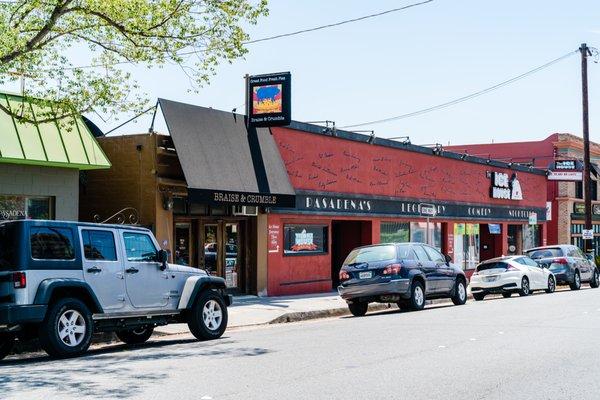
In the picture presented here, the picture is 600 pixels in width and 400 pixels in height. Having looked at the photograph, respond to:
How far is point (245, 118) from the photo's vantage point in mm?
23500

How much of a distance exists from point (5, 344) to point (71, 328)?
116 cm

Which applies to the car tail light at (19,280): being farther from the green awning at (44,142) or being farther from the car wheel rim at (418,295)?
the car wheel rim at (418,295)

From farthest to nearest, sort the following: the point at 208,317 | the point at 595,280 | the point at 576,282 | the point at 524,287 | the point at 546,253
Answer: the point at 595,280, the point at 546,253, the point at 576,282, the point at 524,287, the point at 208,317

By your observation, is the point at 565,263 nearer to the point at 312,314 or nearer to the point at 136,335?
the point at 312,314

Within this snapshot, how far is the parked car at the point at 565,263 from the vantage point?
30.0m

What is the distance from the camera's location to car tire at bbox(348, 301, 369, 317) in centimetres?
2027

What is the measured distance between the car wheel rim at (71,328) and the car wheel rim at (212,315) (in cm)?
273

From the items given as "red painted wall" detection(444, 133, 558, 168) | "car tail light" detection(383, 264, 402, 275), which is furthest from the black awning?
"red painted wall" detection(444, 133, 558, 168)

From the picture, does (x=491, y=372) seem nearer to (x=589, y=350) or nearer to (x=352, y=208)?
(x=589, y=350)

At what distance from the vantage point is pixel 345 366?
10453 millimetres

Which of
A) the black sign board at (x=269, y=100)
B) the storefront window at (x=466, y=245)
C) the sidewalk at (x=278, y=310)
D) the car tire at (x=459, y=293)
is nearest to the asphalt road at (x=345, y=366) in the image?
the sidewalk at (x=278, y=310)

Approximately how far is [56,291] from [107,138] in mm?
9895

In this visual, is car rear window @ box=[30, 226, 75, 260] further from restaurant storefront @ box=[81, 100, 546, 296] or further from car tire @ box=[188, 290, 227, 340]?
restaurant storefront @ box=[81, 100, 546, 296]

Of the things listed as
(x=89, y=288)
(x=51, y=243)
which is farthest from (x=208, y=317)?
(x=51, y=243)
